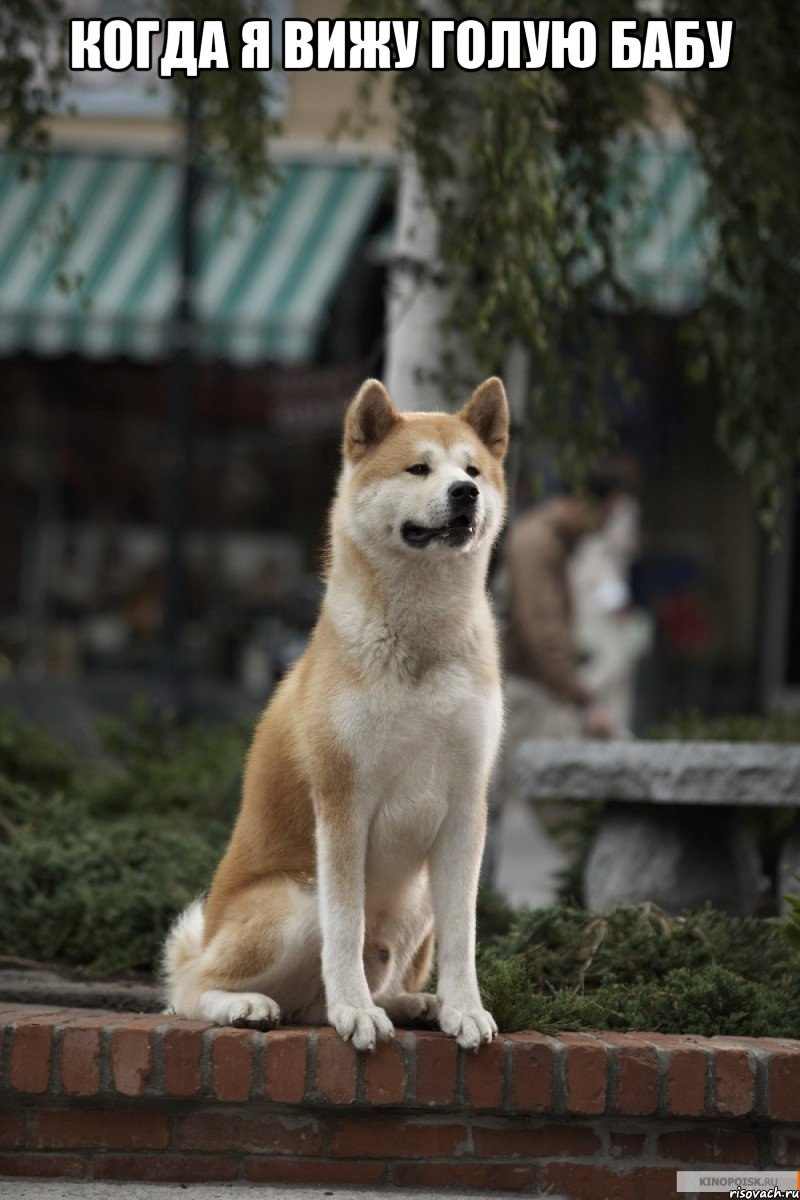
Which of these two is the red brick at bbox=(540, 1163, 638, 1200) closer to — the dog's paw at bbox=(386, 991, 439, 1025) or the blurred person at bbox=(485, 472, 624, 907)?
the dog's paw at bbox=(386, 991, 439, 1025)

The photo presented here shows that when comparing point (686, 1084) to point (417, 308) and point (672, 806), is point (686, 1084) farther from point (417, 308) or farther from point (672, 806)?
point (417, 308)

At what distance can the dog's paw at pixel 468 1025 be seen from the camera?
3.38 m

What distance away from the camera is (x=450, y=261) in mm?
5242

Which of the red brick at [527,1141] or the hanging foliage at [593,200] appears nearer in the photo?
the red brick at [527,1141]

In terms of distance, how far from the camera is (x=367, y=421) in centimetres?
347

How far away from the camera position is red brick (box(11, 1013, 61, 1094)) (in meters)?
3.44

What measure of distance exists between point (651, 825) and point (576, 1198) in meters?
2.14

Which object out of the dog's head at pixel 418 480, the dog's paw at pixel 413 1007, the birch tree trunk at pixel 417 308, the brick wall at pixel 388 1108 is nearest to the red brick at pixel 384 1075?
the brick wall at pixel 388 1108

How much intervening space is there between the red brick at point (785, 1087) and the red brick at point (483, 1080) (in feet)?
1.98

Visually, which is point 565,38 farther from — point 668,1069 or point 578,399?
point 668,1069

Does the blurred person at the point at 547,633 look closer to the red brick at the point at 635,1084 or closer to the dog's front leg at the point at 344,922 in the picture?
the red brick at the point at 635,1084

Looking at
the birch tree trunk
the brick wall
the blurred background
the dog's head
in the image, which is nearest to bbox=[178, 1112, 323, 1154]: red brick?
the brick wall

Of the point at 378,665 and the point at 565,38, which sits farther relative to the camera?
the point at 565,38

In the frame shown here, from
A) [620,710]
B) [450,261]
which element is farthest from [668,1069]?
[620,710]
